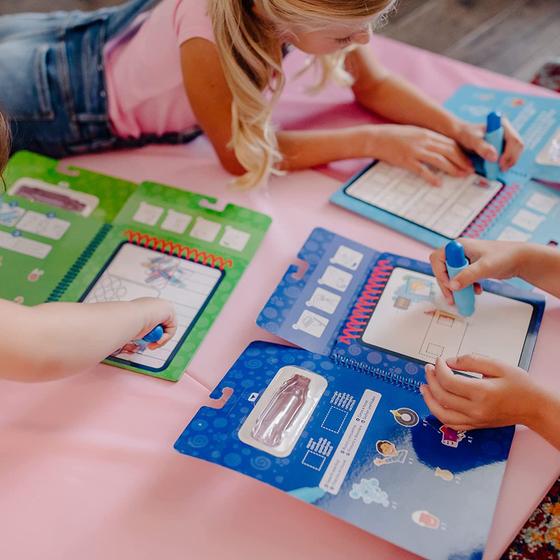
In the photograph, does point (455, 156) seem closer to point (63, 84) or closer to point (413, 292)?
point (413, 292)

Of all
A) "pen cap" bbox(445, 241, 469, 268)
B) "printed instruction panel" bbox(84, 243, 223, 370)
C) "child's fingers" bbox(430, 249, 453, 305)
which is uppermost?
"pen cap" bbox(445, 241, 469, 268)

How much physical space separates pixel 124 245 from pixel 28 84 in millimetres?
A: 319

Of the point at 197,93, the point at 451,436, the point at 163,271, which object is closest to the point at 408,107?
the point at 197,93

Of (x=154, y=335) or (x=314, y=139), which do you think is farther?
(x=314, y=139)

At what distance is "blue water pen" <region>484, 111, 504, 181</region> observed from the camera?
0.97m

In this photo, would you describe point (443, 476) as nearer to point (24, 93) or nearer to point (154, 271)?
point (154, 271)

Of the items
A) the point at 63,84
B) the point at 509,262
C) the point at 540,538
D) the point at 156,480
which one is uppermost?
the point at 63,84

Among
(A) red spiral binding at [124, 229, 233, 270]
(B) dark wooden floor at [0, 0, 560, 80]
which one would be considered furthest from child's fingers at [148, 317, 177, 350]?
(B) dark wooden floor at [0, 0, 560, 80]

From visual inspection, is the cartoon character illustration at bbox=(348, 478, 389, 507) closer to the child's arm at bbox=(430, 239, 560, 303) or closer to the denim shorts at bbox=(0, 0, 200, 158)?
the child's arm at bbox=(430, 239, 560, 303)

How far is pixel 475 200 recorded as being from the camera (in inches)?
37.9

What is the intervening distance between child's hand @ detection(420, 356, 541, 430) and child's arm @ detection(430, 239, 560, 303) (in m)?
0.12

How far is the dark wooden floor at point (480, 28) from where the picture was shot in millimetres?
1522

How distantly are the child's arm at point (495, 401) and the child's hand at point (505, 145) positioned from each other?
0.38 metres

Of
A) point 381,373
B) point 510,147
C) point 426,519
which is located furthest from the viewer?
point 510,147
